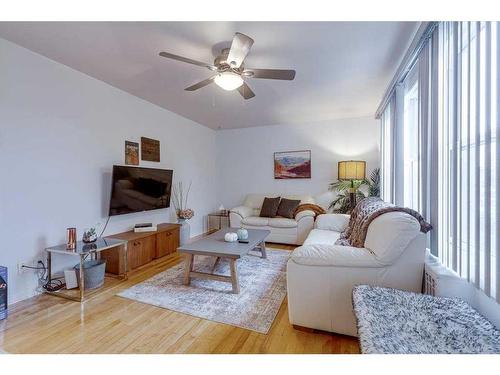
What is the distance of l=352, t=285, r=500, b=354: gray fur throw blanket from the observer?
3.33 ft

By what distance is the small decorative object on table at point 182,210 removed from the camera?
4.05 meters

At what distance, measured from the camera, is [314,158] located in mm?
5020

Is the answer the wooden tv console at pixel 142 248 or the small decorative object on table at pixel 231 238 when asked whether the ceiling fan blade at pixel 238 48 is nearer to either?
the small decorative object on table at pixel 231 238

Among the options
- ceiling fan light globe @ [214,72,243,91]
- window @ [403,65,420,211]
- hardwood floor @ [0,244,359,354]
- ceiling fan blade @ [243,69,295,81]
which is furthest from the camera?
window @ [403,65,420,211]

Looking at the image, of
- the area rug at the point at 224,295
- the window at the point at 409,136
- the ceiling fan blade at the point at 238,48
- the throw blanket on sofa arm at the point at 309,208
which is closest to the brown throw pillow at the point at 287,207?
the throw blanket on sofa arm at the point at 309,208

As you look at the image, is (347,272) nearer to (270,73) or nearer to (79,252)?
(270,73)

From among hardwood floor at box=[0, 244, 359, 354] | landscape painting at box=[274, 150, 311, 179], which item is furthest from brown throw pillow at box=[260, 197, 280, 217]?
hardwood floor at box=[0, 244, 359, 354]

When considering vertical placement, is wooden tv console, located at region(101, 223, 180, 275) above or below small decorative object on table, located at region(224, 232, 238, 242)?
below

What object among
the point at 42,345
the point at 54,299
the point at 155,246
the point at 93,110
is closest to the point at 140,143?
the point at 93,110

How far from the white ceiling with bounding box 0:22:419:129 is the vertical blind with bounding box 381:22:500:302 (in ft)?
1.85

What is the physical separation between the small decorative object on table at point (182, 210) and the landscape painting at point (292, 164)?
6.48ft

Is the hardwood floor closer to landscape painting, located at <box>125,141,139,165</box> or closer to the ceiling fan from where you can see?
landscape painting, located at <box>125,141,139,165</box>

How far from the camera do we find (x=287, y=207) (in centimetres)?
464
